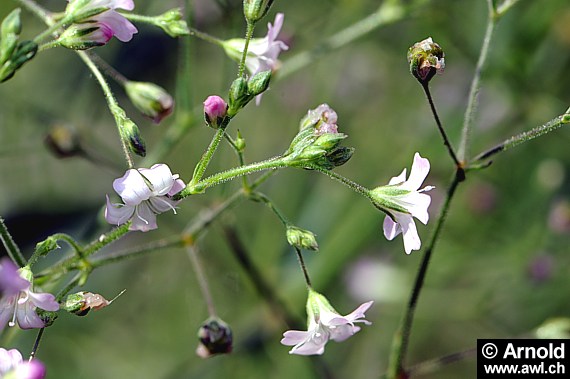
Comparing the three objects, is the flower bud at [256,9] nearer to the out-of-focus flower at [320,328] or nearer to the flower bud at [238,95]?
the flower bud at [238,95]

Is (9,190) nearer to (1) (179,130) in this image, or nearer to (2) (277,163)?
(1) (179,130)

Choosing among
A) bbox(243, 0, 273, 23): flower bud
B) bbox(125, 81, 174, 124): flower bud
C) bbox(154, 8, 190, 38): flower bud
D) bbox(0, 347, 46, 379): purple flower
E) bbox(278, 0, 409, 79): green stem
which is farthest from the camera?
bbox(278, 0, 409, 79): green stem

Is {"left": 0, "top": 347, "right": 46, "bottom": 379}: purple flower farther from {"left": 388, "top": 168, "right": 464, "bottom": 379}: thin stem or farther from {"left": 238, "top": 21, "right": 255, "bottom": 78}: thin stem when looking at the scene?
{"left": 388, "top": 168, "right": 464, "bottom": 379}: thin stem

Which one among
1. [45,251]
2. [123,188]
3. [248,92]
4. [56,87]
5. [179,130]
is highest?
[56,87]

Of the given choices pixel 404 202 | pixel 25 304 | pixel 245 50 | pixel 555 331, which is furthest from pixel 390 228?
pixel 25 304

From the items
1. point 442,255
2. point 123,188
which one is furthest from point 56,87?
point 123,188

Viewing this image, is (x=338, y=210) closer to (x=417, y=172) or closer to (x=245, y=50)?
(x=417, y=172)

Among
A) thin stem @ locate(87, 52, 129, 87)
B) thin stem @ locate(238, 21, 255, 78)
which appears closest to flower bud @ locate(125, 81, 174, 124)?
thin stem @ locate(87, 52, 129, 87)
